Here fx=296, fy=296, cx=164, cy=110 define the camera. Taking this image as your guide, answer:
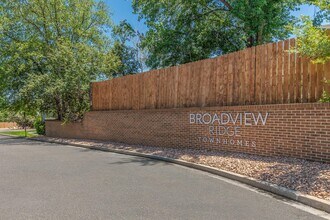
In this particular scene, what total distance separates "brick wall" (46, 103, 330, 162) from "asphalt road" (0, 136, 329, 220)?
224 cm

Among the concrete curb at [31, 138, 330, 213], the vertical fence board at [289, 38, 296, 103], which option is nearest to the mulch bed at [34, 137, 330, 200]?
the concrete curb at [31, 138, 330, 213]

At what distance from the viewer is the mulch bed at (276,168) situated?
561 cm

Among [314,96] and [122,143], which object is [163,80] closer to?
[122,143]

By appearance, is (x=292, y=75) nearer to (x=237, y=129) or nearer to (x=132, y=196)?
(x=237, y=129)

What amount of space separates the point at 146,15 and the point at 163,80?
714 centimetres

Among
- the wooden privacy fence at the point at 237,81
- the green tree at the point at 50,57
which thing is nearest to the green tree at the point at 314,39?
the wooden privacy fence at the point at 237,81

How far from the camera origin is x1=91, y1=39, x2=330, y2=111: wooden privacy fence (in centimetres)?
806

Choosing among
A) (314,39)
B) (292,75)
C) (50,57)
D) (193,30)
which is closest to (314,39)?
(314,39)

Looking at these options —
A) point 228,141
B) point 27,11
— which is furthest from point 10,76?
point 228,141

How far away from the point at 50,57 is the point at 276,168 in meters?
16.6

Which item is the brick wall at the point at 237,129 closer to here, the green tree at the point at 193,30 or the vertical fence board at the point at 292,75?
the vertical fence board at the point at 292,75

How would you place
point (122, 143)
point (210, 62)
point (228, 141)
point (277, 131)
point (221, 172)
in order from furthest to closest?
point (122, 143)
point (210, 62)
point (228, 141)
point (277, 131)
point (221, 172)

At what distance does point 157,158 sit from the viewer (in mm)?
10180

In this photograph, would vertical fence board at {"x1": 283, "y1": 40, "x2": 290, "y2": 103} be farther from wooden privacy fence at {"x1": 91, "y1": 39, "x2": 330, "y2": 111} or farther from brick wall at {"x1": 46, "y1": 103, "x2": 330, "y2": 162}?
brick wall at {"x1": 46, "y1": 103, "x2": 330, "y2": 162}
